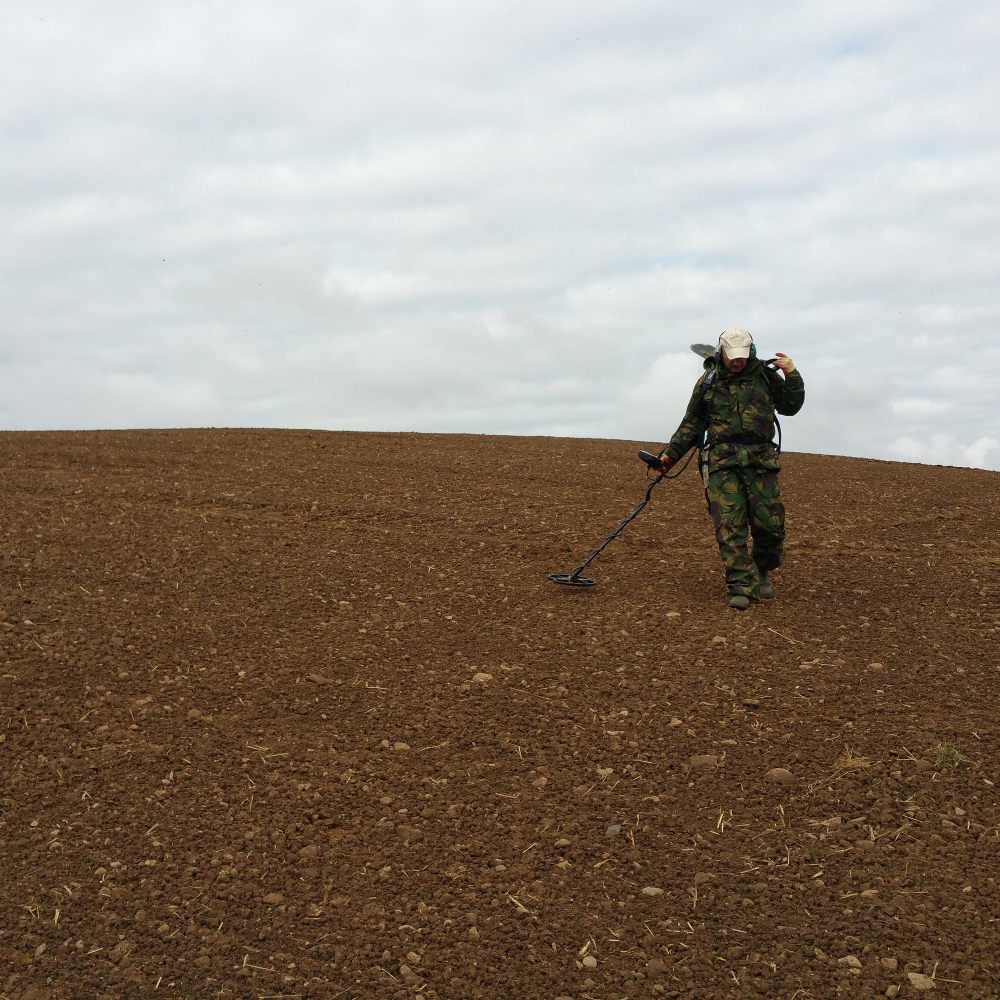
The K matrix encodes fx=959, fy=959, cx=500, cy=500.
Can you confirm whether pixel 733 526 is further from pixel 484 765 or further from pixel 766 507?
pixel 484 765

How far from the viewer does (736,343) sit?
24.2ft

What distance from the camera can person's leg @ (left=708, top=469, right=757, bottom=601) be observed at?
7.48m

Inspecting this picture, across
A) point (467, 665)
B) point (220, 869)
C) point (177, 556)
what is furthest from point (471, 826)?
point (177, 556)

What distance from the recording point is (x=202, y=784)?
5.25 meters

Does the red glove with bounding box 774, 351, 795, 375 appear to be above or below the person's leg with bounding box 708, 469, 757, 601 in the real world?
above

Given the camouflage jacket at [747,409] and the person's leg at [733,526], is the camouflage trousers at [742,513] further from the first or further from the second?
the camouflage jacket at [747,409]

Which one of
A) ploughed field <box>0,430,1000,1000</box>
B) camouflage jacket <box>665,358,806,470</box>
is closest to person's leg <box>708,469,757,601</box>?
camouflage jacket <box>665,358,806,470</box>

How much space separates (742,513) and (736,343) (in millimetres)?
1320

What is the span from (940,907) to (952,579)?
481 centimetres

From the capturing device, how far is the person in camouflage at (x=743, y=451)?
293 inches

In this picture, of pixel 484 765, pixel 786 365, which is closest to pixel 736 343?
pixel 786 365

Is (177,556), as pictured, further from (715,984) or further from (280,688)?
(715,984)

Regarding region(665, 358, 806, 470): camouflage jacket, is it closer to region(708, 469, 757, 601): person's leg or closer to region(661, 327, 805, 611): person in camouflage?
region(661, 327, 805, 611): person in camouflage

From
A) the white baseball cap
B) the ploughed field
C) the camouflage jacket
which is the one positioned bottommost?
the ploughed field
